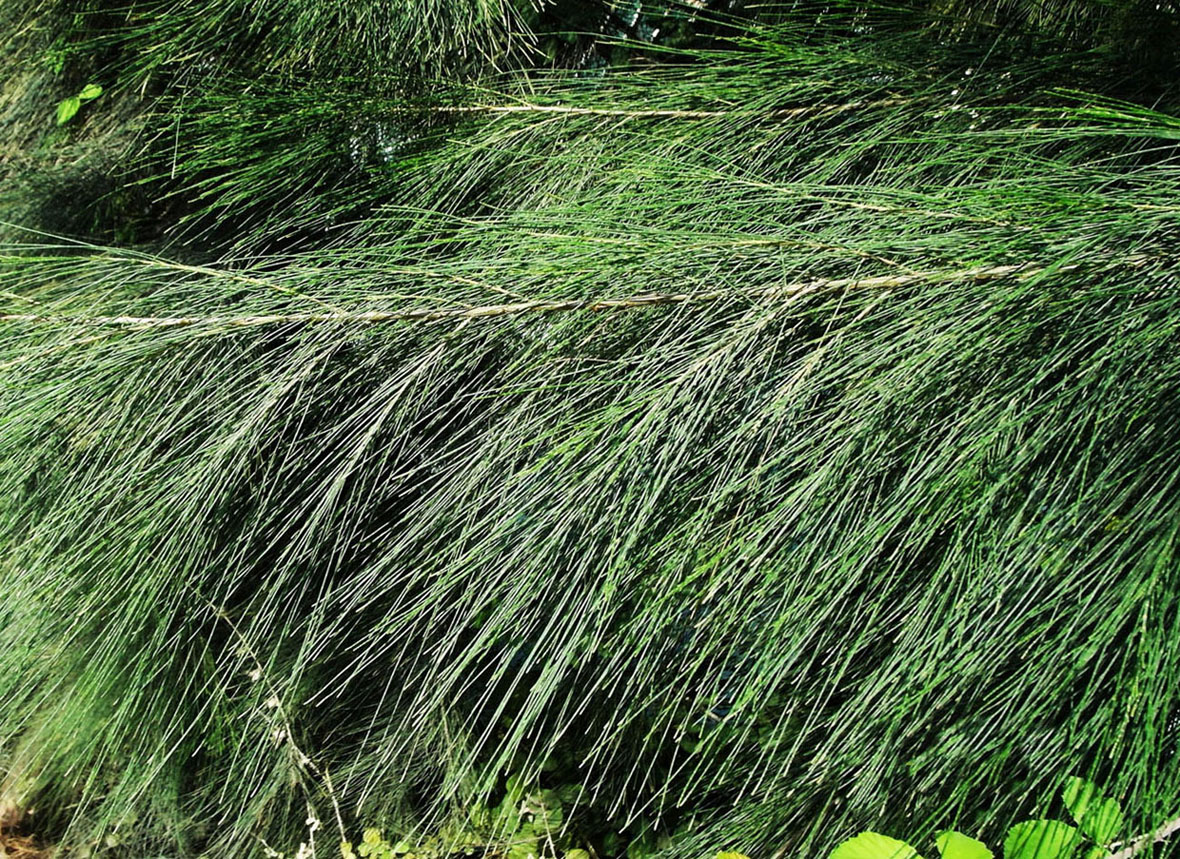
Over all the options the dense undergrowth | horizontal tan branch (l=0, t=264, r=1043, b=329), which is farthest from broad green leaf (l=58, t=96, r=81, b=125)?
horizontal tan branch (l=0, t=264, r=1043, b=329)

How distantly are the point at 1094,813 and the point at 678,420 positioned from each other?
37 centimetres

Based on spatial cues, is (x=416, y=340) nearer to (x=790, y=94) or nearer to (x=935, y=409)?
(x=935, y=409)

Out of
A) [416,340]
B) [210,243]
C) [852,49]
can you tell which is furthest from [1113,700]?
[210,243]

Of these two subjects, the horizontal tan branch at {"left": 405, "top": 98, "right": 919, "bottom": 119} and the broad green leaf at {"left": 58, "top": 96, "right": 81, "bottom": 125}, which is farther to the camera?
the broad green leaf at {"left": 58, "top": 96, "right": 81, "bottom": 125}

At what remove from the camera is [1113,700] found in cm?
55

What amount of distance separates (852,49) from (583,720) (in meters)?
1.16

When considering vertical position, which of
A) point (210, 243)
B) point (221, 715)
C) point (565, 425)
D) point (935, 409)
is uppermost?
point (935, 409)

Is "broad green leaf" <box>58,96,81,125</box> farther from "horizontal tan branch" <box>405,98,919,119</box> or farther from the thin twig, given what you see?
the thin twig

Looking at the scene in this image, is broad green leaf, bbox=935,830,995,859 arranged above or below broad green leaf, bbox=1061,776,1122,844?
below

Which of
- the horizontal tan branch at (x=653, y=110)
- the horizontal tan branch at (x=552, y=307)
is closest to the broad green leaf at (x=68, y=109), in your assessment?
the horizontal tan branch at (x=653, y=110)

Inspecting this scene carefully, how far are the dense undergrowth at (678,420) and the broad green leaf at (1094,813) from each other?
0.02 meters

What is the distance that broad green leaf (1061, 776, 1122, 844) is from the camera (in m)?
0.56

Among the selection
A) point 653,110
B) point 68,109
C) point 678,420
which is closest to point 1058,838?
point 678,420

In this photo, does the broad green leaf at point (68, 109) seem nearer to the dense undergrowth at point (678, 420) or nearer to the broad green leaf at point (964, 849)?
the dense undergrowth at point (678, 420)
